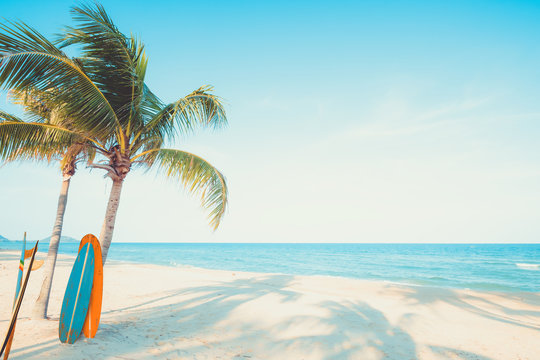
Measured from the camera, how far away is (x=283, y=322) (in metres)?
6.02

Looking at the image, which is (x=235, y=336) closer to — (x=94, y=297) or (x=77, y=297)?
(x=94, y=297)

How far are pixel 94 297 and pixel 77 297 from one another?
0.21m

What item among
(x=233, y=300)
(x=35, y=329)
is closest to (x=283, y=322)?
(x=233, y=300)

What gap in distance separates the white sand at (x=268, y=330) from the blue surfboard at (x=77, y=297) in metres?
0.18

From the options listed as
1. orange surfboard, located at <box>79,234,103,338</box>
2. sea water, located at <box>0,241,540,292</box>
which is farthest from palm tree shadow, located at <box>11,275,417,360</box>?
sea water, located at <box>0,241,540,292</box>

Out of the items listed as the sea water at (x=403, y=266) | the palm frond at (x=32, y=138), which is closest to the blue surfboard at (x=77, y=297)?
the palm frond at (x=32, y=138)

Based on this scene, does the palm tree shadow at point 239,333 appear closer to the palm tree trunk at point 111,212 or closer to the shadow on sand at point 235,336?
the shadow on sand at point 235,336

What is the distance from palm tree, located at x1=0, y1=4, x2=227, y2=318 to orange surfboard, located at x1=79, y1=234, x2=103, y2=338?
0.79 meters

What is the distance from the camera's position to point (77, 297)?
4227 mm

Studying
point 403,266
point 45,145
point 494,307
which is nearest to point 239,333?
point 45,145

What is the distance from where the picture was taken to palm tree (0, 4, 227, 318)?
430 centimetres

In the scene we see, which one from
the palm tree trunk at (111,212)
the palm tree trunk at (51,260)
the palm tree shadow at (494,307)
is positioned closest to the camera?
the palm tree trunk at (51,260)

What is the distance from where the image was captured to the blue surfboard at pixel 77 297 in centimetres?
402

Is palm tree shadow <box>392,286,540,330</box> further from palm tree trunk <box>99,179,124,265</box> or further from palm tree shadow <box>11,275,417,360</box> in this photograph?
palm tree trunk <box>99,179,124,265</box>
